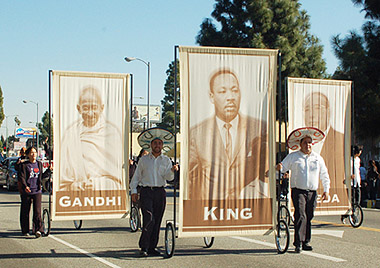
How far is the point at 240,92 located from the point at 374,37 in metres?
18.1

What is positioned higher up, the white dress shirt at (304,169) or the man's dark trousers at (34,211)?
the white dress shirt at (304,169)

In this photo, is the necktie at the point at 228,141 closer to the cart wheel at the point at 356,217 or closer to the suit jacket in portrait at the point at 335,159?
the suit jacket in portrait at the point at 335,159

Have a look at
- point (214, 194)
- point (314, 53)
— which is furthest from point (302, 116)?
point (314, 53)

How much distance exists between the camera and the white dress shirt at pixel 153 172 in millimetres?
9539

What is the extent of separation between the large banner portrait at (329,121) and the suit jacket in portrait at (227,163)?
12.8ft

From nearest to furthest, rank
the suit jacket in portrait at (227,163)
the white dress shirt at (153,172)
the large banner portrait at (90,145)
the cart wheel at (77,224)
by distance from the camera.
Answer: the suit jacket in portrait at (227,163) → the white dress shirt at (153,172) → the large banner portrait at (90,145) → the cart wheel at (77,224)

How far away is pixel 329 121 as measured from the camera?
1347 centimetres

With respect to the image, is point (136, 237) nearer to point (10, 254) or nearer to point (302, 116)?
point (10, 254)

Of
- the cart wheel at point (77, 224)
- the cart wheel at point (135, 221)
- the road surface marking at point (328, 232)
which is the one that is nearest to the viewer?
the road surface marking at point (328, 232)

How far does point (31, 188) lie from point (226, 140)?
188 inches

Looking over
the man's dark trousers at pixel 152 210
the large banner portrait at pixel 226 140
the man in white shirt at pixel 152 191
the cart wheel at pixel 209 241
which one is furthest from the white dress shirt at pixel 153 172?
the cart wheel at pixel 209 241

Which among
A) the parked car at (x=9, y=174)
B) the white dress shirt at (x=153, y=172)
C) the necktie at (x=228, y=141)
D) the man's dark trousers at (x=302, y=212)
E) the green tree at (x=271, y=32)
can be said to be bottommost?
the parked car at (x=9, y=174)

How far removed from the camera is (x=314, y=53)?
38.7 m

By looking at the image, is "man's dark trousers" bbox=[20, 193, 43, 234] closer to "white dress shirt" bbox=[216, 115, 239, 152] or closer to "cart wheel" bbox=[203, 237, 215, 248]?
"cart wheel" bbox=[203, 237, 215, 248]
